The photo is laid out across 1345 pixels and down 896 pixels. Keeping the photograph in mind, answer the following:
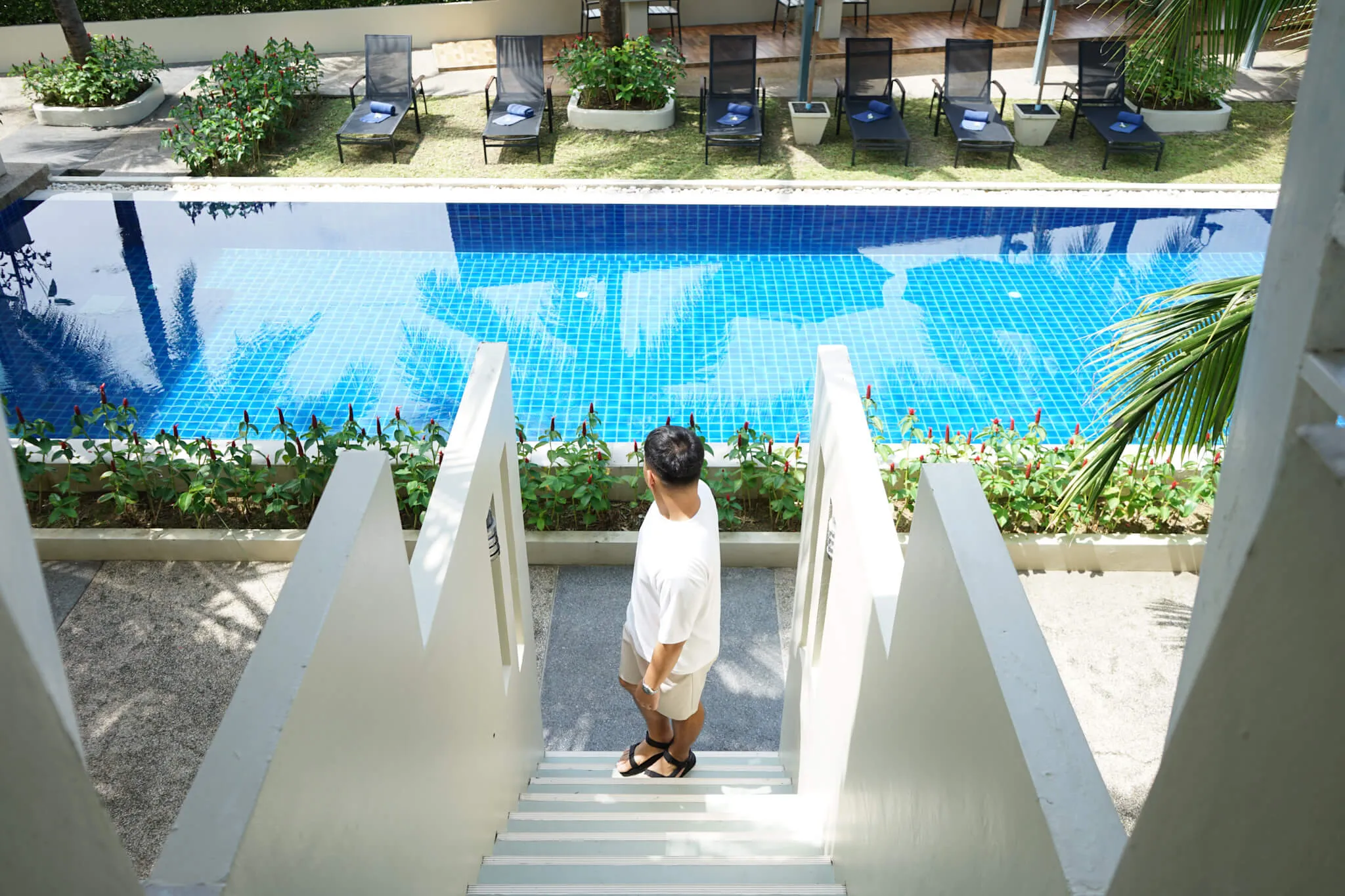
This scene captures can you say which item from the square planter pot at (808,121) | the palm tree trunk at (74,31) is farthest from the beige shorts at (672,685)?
the palm tree trunk at (74,31)

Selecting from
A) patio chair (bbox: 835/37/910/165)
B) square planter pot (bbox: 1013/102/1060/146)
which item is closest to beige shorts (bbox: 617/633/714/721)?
patio chair (bbox: 835/37/910/165)

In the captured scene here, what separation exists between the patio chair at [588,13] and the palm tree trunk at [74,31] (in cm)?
646

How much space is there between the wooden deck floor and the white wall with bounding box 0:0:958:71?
269 mm

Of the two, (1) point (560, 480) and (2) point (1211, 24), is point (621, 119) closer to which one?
(1) point (560, 480)

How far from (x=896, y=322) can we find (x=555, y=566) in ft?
13.4

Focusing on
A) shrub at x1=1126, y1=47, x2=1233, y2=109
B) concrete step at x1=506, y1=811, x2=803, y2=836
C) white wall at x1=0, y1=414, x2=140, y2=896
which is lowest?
concrete step at x1=506, y1=811, x2=803, y2=836

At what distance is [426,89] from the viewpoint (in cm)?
1339

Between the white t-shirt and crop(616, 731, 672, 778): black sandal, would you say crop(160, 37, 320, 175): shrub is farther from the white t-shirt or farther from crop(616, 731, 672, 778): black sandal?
the white t-shirt

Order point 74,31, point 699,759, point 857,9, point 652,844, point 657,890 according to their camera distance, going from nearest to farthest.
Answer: point 657,890 < point 652,844 < point 699,759 < point 74,31 < point 857,9

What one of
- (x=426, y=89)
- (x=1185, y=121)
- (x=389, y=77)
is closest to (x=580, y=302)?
(x=389, y=77)

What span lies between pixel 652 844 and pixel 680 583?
981 mm

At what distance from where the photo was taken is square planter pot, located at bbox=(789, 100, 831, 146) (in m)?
11.3

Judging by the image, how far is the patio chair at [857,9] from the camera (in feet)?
48.4

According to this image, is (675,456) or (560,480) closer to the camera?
(675,456)
